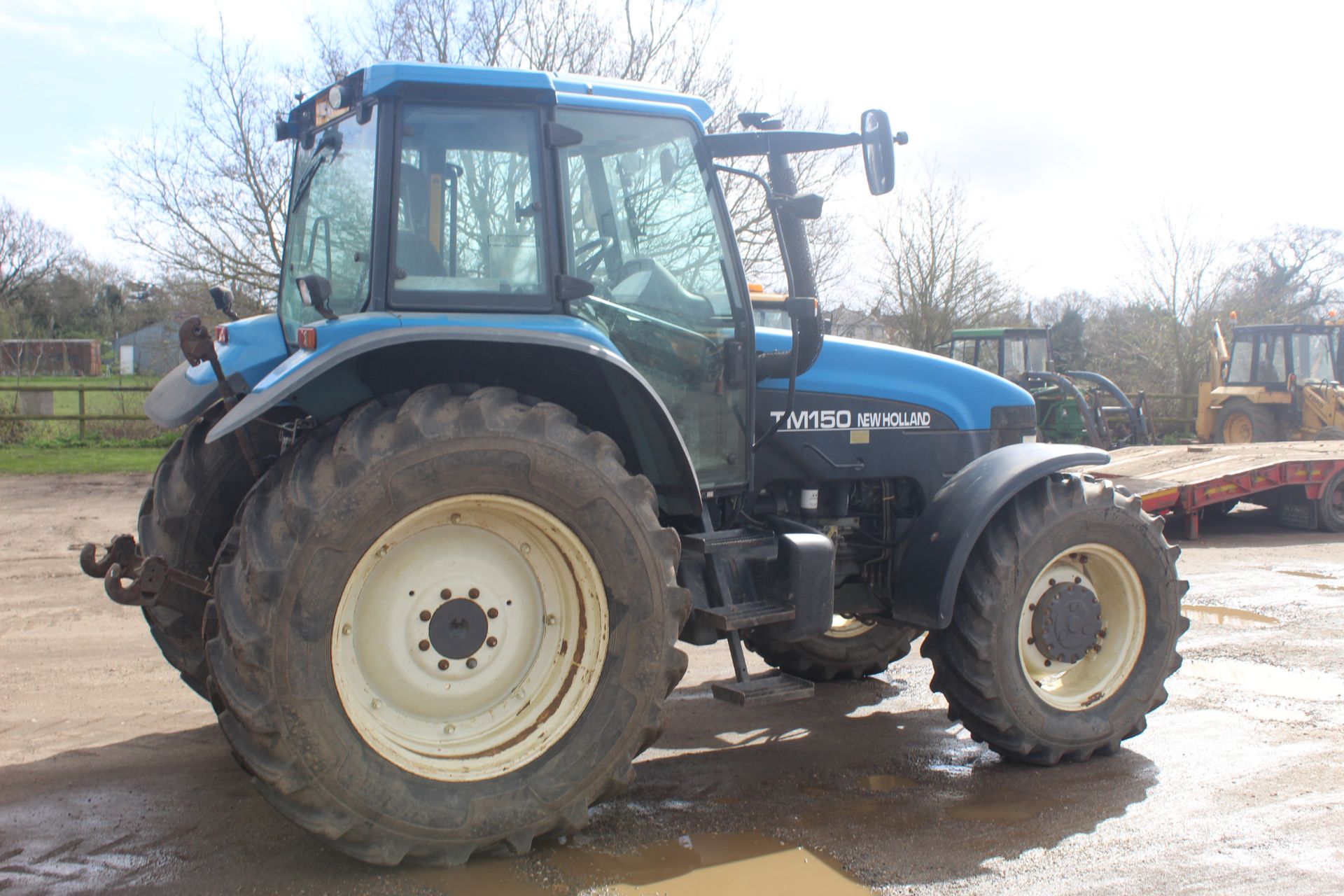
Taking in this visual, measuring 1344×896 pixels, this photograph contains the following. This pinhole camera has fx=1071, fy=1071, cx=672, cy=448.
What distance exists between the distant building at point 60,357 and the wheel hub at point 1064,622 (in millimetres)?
37666

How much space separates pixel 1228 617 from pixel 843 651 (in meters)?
3.36

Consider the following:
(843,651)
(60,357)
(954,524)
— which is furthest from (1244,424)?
(60,357)

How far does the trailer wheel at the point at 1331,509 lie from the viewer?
11719mm

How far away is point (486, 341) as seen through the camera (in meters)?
3.34

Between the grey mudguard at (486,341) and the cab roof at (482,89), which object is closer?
the grey mudguard at (486,341)

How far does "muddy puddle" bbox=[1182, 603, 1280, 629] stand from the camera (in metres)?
7.07

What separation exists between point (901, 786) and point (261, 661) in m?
2.48

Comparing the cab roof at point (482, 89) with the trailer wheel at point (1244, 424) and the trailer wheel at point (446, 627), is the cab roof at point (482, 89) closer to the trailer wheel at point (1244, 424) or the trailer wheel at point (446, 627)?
the trailer wheel at point (446, 627)

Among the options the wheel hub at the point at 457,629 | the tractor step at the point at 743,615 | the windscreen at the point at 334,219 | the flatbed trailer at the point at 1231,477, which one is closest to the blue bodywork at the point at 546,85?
the windscreen at the point at 334,219

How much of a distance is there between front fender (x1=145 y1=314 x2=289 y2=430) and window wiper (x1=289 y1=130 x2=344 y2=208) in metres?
0.53

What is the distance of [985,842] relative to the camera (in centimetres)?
364

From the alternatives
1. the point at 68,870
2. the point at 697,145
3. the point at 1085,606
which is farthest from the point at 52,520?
the point at 1085,606

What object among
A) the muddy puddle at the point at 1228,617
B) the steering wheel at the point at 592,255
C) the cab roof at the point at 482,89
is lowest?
the muddy puddle at the point at 1228,617

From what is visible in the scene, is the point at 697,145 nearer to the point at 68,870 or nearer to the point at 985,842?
the point at 985,842
